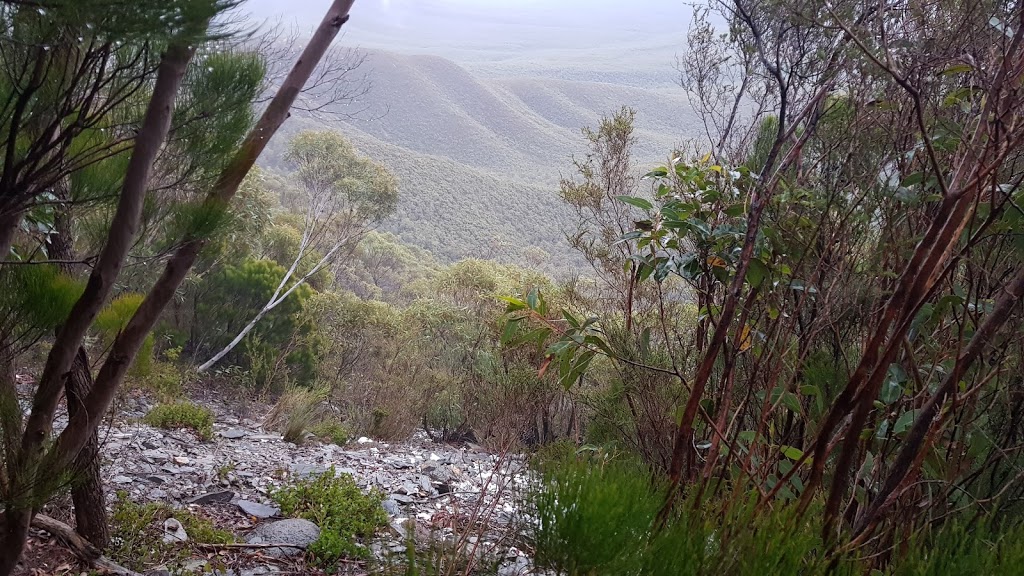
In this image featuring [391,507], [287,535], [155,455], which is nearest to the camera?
[287,535]

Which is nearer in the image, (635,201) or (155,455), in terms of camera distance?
(635,201)

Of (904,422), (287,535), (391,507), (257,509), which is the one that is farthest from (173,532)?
(904,422)

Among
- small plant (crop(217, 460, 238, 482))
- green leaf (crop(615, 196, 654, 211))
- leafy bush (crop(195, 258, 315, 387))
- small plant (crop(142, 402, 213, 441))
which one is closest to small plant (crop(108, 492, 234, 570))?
small plant (crop(217, 460, 238, 482))

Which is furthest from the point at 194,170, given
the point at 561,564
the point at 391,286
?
the point at 391,286

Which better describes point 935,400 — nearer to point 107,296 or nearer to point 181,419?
point 107,296

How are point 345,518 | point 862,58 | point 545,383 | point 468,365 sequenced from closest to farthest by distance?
point 862,58 < point 345,518 < point 545,383 < point 468,365

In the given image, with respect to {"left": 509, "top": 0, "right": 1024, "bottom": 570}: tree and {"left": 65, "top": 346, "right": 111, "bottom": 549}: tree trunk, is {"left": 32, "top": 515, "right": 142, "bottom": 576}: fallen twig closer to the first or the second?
{"left": 65, "top": 346, "right": 111, "bottom": 549}: tree trunk

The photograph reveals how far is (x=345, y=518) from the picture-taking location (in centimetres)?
307

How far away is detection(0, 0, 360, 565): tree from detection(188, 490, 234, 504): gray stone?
61.9 inches

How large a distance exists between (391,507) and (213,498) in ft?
2.83

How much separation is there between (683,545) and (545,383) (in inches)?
205

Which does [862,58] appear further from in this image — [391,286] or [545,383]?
[391,286]

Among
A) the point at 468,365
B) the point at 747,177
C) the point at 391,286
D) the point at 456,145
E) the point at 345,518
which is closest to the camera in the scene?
the point at 747,177

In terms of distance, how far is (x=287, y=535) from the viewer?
112 inches
